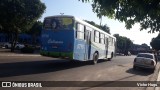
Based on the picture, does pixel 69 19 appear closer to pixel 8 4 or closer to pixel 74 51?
pixel 74 51

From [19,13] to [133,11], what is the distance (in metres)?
30.1

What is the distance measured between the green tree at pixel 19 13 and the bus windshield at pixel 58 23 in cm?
1749

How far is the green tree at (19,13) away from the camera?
3431 centimetres

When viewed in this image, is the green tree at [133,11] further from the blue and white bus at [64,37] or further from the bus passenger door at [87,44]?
the bus passenger door at [87,44]

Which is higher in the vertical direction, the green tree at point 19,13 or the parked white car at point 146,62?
the green tree at point 19,13

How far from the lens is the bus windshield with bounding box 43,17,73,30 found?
17.7m

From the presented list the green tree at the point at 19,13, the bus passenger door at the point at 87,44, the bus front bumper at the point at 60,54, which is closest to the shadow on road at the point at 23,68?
the bus front bumper at the point at 60,54

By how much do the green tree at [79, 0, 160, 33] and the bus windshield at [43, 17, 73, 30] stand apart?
9822 millimetres

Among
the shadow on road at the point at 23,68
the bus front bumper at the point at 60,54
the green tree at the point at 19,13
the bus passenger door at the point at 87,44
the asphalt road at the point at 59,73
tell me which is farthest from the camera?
the green tree at the point at 19,13

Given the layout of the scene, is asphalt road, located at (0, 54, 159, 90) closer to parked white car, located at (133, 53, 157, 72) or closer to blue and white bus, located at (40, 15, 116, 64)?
blue and white bus, located at (40, 15, 116, 64)

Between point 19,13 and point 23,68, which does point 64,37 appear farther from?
point 19,13

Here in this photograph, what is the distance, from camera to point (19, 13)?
116 feet

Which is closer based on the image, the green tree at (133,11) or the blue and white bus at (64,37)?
the green tree at (133,11)

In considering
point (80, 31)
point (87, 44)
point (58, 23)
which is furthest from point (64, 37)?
point (87, 44)
